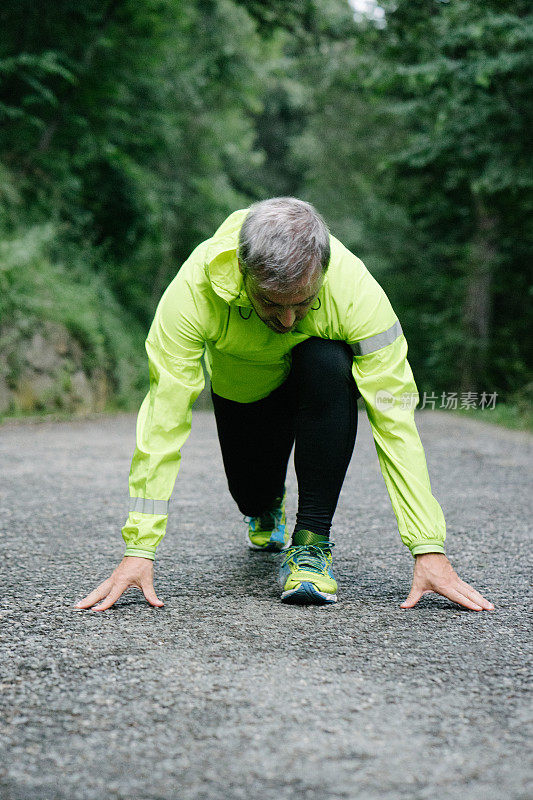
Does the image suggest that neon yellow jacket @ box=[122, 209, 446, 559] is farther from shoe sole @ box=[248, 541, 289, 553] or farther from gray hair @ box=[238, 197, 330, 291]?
shoe sole @ box=[248, 541, 289, 553]

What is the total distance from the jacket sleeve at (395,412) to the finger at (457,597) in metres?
0.11

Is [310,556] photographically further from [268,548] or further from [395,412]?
[268,548]

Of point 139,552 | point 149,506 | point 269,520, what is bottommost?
point 269,520

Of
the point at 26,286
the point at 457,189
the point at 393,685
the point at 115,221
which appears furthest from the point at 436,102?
the point at 393,685

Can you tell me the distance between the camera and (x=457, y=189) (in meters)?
12.0

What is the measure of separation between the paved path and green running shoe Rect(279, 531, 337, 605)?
5 centimetres

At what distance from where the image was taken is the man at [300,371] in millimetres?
1905

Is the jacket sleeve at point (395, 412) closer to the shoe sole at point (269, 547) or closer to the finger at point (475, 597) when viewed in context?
the finger at point (475, 597)

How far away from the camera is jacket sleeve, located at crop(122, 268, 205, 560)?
2035 millimetres

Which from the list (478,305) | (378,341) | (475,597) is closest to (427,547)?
(475,597)

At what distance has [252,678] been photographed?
1671 mm

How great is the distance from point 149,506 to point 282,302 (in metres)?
0.64

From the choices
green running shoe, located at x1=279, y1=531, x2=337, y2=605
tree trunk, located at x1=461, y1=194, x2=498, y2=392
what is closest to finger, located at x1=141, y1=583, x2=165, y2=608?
green running shoe, located at x1=279, y1=531, x2=337, y2=605

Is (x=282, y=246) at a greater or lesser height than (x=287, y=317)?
greater
